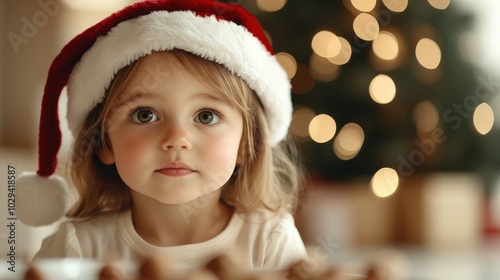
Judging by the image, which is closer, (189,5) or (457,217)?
(189,5)

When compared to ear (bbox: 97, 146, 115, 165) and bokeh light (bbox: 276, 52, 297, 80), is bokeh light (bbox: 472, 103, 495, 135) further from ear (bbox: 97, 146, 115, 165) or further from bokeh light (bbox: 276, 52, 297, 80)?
ear (bbox: 97, 146, 115, 165)

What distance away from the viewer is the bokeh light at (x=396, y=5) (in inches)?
91.2

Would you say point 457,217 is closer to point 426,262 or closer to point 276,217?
point 426,262

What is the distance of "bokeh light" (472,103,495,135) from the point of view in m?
2.46

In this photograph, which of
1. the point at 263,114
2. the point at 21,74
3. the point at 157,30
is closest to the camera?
the point at 157,30

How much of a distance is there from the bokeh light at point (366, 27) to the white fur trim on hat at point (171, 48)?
147cm

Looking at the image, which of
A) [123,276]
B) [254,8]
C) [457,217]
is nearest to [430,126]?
[457,217]

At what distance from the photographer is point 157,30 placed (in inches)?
28.9

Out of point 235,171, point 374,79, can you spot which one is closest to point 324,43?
point 374,79

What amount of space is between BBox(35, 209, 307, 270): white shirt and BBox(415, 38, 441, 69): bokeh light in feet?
5.43

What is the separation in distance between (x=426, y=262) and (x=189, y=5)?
165 cm

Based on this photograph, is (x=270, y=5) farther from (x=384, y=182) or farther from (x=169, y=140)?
(x=169, y=140)

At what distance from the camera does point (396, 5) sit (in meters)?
2.31

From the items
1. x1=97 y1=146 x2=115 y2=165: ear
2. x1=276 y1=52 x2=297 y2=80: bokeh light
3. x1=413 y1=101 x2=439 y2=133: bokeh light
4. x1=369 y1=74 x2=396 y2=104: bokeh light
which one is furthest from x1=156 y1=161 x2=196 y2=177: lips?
x1=413 y1=101 x2=439 y2=133: bokeh light
